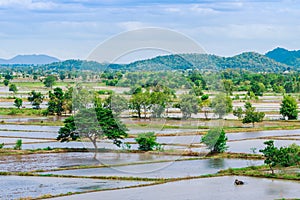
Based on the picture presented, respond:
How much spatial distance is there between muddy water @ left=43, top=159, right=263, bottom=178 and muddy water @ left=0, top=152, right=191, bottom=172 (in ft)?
2.62

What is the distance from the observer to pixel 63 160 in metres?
17.9

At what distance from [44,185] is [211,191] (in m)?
4.11

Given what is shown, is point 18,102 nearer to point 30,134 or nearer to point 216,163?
point 30,134

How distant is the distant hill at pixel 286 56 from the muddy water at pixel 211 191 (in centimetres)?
14875

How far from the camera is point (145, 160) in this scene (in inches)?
692

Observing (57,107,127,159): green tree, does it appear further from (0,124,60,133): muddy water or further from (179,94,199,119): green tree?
(0,124,60,133): muddy water

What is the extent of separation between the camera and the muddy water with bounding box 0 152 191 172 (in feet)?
55.2

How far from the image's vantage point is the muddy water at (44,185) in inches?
514

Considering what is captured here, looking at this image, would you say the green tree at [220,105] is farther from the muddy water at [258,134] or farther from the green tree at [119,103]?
the green tree at [119,103]

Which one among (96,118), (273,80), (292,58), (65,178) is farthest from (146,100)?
(292,58)

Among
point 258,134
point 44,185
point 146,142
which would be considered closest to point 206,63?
point 258,134

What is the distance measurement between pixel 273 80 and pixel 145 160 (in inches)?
1846

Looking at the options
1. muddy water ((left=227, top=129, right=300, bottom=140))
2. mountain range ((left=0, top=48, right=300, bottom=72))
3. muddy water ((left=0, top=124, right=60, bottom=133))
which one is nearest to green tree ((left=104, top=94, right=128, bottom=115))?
mountain range ((left=0, top=48, right=300, bottom=72))

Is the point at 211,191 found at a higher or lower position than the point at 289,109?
lower
